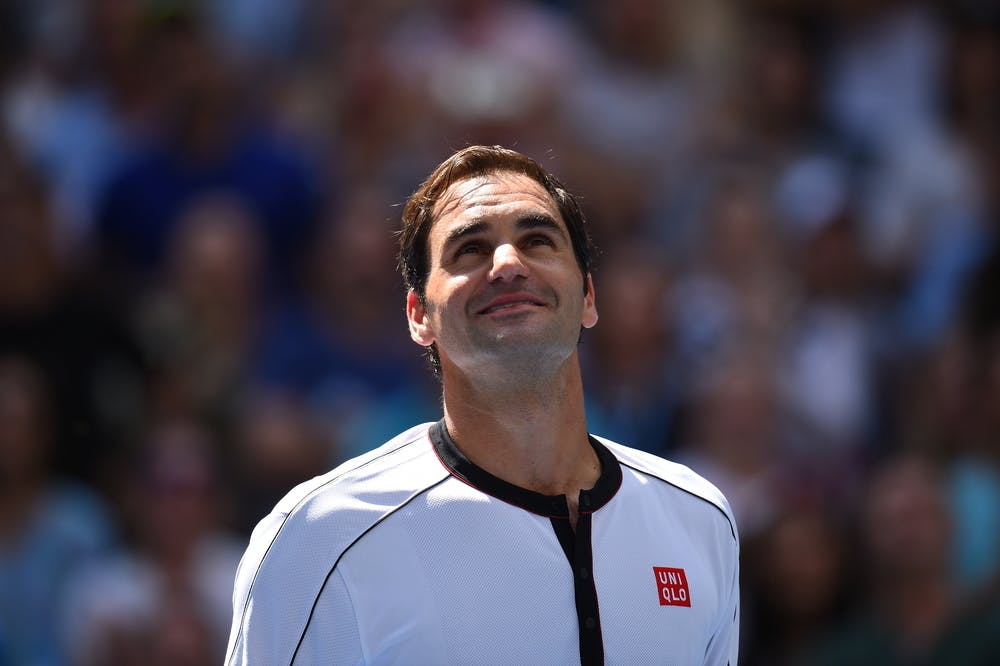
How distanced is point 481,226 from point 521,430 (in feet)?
1.61

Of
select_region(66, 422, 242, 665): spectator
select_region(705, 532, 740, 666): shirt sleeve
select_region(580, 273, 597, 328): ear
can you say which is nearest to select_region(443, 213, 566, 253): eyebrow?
select_region(580, 273, 597, 328): ear

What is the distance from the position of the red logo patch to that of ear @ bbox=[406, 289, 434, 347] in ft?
2.58

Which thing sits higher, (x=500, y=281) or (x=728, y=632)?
(x=500, y=281)

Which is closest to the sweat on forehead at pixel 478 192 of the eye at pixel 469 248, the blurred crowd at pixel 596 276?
the eye at pixel 469 248

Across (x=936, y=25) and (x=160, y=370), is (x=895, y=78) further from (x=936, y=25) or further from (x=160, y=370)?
(x=160, y=370)

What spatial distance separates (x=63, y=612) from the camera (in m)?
6.15

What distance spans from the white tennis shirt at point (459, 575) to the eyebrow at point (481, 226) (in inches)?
17.8

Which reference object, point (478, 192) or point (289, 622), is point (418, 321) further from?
point (289, 622)

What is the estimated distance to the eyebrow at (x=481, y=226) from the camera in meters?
3.55

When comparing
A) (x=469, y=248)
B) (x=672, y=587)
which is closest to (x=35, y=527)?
(x=469, y=248)

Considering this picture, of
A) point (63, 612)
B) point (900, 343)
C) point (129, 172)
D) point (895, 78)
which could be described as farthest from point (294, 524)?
point (895, 78)

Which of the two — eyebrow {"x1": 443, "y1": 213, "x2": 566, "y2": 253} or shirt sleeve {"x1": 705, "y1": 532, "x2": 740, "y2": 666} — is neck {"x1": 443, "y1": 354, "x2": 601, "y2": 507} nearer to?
eyebrow {"x1": 443, "y1": 213, "x2": 566, "y2": 253}

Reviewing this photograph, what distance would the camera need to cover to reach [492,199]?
3.60 m

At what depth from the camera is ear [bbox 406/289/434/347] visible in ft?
12.1
